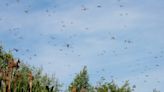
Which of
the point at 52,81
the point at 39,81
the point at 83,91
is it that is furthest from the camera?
the point at 52,81

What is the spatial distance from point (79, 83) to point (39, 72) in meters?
8.74

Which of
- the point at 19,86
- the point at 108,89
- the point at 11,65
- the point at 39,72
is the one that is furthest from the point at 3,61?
the point at 11,65

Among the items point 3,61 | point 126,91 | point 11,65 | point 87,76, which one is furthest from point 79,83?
point 11,65

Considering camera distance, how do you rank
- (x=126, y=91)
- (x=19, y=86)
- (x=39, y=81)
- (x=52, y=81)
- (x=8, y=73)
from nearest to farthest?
(x=8, y=73), (x=19, y=86), (x=39, y=81), (x=52, y=81), (x=126, y=91)

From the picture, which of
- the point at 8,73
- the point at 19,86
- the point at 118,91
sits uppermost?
the point at 8,73

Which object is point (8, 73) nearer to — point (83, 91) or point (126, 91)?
point (83, 91)

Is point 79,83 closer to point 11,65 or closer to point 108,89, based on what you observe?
point 108,89

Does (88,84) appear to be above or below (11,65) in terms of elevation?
below

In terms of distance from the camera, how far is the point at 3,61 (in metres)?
71.1

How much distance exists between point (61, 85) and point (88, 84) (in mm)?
8692

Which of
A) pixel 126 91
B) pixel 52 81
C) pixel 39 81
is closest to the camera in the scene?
pixel 39 81

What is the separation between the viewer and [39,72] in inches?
2795

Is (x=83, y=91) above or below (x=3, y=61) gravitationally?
above

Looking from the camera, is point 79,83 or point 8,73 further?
point 79,83
